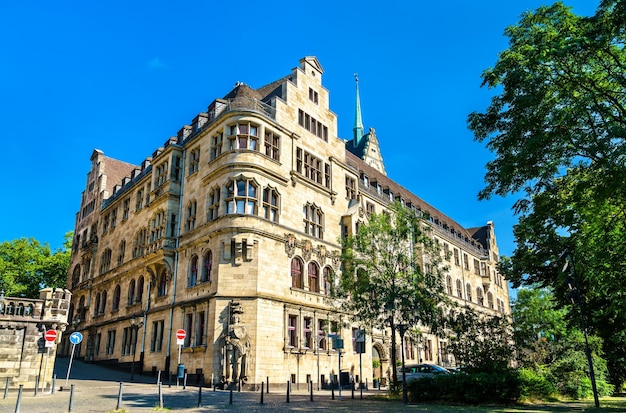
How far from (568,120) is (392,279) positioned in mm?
11876

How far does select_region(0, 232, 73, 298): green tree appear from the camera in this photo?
52.1 meters

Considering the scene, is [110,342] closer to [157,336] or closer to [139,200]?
[157,336]

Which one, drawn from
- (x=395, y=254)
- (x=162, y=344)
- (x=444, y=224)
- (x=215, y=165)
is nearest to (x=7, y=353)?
(x=162, y=344)

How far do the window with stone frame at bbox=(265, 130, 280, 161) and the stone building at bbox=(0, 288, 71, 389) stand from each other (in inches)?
597

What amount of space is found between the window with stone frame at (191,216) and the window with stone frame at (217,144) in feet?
12.3

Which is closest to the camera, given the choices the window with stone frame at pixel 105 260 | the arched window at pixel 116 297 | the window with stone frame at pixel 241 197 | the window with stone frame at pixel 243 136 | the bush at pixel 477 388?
the bush at pixel 477 388

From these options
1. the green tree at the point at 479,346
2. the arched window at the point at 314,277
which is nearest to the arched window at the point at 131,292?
the arched window at the point at 314,277

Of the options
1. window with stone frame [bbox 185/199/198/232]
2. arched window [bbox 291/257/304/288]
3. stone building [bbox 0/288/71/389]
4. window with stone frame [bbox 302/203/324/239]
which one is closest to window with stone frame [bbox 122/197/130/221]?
window with stone frame [bbox 185/199/198/232]

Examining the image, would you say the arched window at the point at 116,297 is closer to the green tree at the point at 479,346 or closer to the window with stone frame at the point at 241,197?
the window with stone frame at the point at 241,197

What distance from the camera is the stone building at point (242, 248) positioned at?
2806 cm

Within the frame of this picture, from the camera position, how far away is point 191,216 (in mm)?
33719

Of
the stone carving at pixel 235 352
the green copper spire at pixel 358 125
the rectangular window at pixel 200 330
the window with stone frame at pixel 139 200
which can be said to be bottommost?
the stone carving at pixel 235 352

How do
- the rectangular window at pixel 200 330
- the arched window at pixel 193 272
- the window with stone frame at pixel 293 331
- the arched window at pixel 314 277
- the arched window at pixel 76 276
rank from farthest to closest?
the arched window at pixel 76 276
the arched window at pixel 314 277
the arched window at pixel 193 272
the window with stone frame at pixel 293 331
the rectangular window at pixel 200 330

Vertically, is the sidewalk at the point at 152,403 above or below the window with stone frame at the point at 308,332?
below
